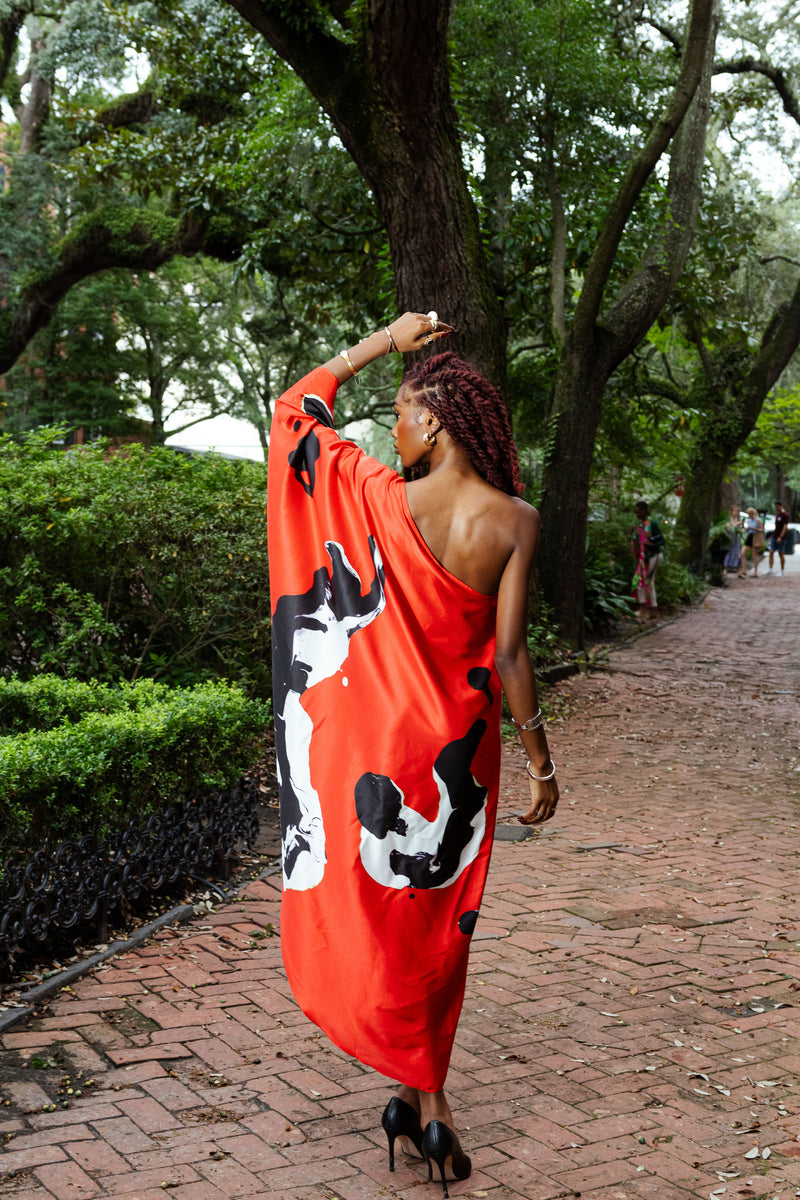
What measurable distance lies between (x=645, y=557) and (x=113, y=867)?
13292mm

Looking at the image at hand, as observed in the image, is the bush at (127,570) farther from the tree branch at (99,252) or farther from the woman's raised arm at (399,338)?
the tree branch at (99,252)

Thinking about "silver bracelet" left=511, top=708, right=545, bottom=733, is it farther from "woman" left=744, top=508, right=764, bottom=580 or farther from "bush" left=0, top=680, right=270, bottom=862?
"woman" left=744, top=508, right=764, bottom=580

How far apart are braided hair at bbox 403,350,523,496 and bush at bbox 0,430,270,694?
3.85 m

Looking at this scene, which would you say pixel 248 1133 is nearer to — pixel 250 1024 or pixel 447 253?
pixel 250 1024

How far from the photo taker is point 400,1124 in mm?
2812

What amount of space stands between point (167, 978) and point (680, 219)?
10.5 metres

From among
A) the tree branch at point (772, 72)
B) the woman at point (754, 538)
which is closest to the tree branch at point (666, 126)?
the tree branch at point (772, 72)

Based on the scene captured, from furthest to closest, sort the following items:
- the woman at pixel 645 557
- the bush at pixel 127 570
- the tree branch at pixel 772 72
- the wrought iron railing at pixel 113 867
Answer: the woman at pixel 645 557 < the tree branch at pixel 772 72 < the bush at pixel 127 570 < the wrought iron railing at pixel 113 867

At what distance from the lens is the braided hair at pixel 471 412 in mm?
2793

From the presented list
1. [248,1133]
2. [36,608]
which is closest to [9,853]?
[248,1133]

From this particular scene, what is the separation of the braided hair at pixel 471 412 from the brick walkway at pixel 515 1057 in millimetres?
1844

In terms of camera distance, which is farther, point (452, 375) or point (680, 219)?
point (680, 219)

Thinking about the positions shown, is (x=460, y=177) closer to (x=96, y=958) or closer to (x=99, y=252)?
(x=96, y=958)

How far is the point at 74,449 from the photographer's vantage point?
7316 mm
